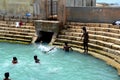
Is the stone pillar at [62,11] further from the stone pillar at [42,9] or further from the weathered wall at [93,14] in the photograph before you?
the stone pillar at [42,9]

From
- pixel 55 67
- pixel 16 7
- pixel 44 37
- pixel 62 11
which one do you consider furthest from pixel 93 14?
pixel 16 7

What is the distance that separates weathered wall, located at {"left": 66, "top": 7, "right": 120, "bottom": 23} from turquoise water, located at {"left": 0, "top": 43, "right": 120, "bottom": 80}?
305 cm

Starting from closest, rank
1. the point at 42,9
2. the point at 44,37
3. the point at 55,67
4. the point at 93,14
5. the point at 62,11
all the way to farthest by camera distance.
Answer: the point at 55,67, the point at 93,14, the point at 62,11, the point at 42,9, the point at 44,37

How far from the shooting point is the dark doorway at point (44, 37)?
2008cm

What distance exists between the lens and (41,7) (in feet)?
67.1

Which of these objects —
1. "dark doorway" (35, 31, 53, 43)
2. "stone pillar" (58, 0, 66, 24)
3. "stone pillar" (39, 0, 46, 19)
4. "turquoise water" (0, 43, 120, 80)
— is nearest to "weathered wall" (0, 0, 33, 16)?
"stone pillar" (39, 0, 46, 19)

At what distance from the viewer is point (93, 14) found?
1855 cm

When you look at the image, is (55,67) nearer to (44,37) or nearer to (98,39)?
(98,39)

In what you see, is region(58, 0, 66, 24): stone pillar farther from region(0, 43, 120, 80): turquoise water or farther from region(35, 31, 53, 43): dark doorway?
region(0, 43, 120, 80): turquoise water

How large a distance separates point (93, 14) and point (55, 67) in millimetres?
6016

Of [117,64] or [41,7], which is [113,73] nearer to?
[117,64]

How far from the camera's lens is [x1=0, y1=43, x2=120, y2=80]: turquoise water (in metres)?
12.3

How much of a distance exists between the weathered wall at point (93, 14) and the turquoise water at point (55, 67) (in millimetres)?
3052

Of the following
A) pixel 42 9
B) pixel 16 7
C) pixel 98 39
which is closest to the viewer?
pixel 98 39
